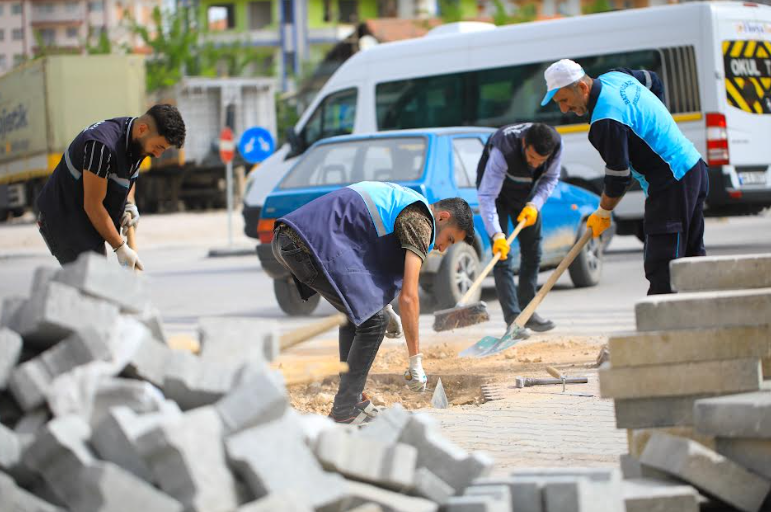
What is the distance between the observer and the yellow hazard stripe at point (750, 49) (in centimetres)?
1445

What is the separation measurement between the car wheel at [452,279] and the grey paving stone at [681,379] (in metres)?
6.09

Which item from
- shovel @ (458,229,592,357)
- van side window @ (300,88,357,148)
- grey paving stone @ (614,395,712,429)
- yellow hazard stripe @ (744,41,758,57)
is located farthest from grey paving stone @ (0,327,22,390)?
van side window @ (300,88,357,148)

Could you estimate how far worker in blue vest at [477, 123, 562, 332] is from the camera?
8.95 metres

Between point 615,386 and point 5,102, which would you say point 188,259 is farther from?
point 615,386

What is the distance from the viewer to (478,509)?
337cm

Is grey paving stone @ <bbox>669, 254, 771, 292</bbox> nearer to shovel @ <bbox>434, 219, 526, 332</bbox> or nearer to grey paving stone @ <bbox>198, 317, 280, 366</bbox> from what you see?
grey paving stone @ <bbox>198, 317, 280, 366</bbox>

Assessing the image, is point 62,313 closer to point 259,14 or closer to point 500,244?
point 500,244

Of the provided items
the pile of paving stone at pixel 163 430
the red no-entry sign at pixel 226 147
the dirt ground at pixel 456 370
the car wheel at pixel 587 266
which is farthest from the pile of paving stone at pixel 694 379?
the red no-entry sign at pixel 226 147

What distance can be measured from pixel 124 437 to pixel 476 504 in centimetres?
106

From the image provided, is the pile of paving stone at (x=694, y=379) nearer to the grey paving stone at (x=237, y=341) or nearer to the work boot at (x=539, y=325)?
the grey paving stone at (x=237, y=341)

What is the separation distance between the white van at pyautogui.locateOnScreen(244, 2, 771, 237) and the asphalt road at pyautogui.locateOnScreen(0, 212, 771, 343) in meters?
1.18

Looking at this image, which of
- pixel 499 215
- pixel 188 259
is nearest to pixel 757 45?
pixel 499 215

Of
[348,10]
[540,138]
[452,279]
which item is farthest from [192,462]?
[348,10]

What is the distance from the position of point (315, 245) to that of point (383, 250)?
13.6 inches
